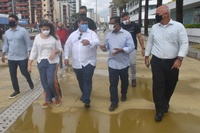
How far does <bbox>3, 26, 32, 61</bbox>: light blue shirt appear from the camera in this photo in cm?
537

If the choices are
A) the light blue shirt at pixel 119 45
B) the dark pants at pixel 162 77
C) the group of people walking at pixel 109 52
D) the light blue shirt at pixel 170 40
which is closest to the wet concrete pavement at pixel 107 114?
the group of people walking at pixel 109 52

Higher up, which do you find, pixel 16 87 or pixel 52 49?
pixel 52 49

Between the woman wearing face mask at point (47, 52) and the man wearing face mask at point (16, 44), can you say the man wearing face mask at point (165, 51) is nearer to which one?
the woman wearing face mask at point (47, 52)

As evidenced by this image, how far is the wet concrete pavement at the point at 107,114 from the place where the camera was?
387 centimetres

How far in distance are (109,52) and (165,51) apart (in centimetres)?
113

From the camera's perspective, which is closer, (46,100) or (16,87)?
(46,100)

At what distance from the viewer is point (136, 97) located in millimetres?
5344

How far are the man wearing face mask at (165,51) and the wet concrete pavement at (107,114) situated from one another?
1.02ft

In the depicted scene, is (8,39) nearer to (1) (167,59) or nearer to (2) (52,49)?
(2) (52,49)

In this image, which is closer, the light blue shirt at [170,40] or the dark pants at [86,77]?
the light blue shirt at [170,40]

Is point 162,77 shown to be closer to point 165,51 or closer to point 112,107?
point 165,51

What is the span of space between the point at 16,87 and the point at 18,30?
1256mm

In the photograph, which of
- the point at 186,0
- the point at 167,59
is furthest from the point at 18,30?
the point at 186,0

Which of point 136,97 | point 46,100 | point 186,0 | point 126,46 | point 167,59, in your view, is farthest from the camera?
point 186,0
